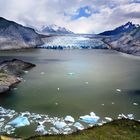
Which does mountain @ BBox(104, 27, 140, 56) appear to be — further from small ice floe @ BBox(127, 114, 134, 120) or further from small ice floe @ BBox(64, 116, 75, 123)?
small ice floe @ BBox(64, 116, 75, 123)

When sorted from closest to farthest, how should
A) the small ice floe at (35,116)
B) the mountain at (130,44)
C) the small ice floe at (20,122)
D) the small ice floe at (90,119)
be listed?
the small ice floe at (20,122)
the small ice floe at (90,119)
the small ice floe at (35,116)
the mountain at (130,44)

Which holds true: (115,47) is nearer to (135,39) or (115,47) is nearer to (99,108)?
(135,39)

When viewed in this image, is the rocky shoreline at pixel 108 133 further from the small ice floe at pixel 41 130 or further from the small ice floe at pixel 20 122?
the small ice floe at pixel 20 122

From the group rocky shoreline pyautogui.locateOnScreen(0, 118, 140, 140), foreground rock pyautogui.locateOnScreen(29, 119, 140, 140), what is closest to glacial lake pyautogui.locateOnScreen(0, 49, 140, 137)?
rocky shoreline pyautogui.locateOnScreen(0, 118, 140, 140)

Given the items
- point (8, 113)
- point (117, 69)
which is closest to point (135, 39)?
point (117, 69)

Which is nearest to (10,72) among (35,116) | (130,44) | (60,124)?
(35,116)

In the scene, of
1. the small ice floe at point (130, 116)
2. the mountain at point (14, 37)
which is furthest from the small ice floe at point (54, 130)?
the mountain at point (14, 37)

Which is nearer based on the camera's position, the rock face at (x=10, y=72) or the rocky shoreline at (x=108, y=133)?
the rocky shoreline at (x=108, y=133)
